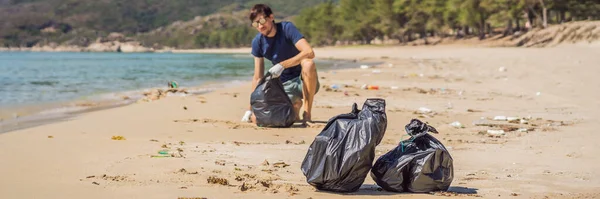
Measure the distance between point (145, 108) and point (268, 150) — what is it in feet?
14.2

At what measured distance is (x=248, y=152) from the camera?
563 centimetres

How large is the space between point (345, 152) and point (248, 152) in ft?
6.06

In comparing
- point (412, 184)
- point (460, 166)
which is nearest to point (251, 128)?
point (460, 166)

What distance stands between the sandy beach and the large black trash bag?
0.16 meters

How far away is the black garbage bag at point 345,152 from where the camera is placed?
392cm

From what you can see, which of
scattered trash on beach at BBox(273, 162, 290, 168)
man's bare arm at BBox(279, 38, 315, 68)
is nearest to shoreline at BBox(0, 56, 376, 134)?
man's bare arm at BBox(279, 38, 315, 68)

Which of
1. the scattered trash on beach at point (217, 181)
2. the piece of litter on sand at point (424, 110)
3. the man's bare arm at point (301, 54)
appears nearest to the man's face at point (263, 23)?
the man's bare arm at point (301, 54)

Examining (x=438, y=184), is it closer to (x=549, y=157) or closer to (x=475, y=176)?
(x=475, y=176)

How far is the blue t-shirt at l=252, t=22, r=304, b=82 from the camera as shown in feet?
24.2

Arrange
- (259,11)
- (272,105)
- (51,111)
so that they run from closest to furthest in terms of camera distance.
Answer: (259,11), (272,105), (51,111)

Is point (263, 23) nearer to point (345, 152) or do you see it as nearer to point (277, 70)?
point (277, 70)

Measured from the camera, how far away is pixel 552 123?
773 cm

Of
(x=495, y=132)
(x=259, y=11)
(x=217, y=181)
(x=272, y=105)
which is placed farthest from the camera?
(x=272, y=105)

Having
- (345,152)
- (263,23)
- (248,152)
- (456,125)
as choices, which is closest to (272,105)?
(263,23)
